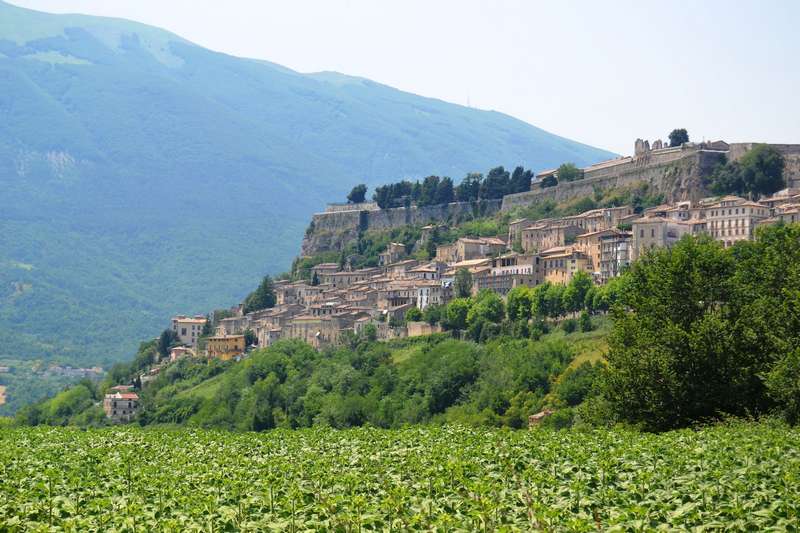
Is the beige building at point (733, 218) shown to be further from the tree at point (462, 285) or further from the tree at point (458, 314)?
the tree at point (462, 285)

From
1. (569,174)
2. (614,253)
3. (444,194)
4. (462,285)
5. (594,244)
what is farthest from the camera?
(444,194)

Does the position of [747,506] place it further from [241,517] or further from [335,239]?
[335,239]

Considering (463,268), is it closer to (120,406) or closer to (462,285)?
(462,285)

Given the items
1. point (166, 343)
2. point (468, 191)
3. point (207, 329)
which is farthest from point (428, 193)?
point (166, 343)

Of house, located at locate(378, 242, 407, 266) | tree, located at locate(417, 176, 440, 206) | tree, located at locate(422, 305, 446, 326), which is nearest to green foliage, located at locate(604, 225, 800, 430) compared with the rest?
tree, located at locate(422, 305, 446, 326)

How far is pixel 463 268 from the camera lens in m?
97.9

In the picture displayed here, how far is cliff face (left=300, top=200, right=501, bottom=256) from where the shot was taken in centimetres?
12050

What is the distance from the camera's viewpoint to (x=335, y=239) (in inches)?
5187

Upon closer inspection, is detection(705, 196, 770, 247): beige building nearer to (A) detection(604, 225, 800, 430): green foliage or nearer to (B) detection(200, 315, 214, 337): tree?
(A) detection(604, 225, 800, 430): green foliage

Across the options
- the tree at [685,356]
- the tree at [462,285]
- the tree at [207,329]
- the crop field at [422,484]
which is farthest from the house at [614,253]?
the crop field at [422,484]

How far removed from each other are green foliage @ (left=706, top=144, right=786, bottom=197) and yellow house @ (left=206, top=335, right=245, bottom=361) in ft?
142

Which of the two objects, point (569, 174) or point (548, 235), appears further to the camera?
point (569, 174)

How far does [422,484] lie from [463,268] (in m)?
77.8

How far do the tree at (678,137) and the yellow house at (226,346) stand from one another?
132ft
